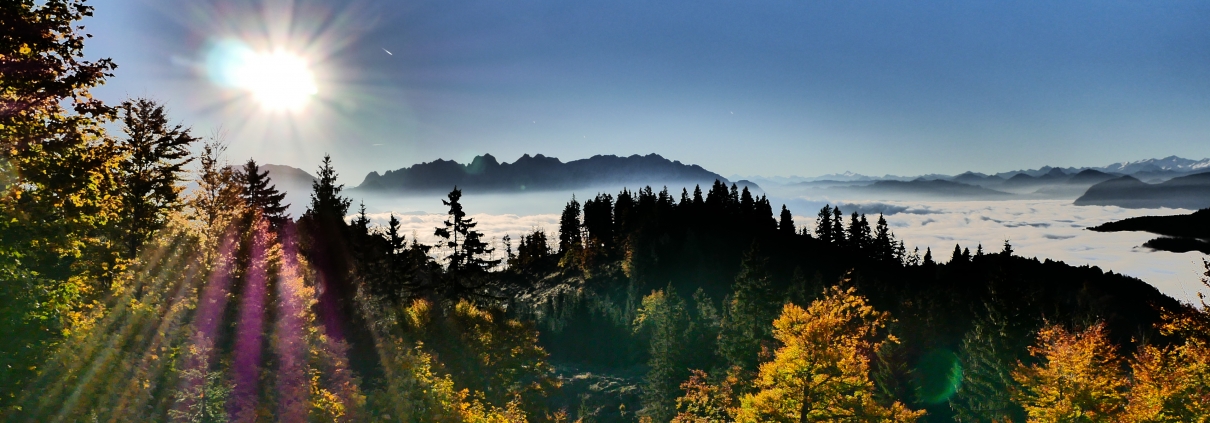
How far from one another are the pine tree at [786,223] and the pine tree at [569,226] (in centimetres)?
6153

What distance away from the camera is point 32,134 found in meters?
10.9

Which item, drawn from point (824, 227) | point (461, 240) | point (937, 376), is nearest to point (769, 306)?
point (937, 376)

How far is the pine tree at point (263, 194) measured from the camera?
44.0 metres

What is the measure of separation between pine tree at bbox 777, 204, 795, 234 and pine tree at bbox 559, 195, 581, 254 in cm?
6153

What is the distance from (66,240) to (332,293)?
101 feet

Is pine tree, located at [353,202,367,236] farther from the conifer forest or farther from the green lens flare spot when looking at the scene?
the green lens flare spot

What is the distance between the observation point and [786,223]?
137 meters

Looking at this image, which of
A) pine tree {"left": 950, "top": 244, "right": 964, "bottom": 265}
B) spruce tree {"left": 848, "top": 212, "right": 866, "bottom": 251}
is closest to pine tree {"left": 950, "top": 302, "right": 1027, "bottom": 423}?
spruce tree {"left": 848, "top": 212, "right": 866, "bottom": 251}

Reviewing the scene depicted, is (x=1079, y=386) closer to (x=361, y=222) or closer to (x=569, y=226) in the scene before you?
(x=361, y=222)

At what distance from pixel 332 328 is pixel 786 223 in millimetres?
121677

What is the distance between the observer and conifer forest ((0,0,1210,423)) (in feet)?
35.4

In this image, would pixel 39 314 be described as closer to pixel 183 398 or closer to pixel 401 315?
pixel 183 398

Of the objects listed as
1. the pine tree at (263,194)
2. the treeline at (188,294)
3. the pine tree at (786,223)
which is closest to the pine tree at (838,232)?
the pine tree at (786,223)

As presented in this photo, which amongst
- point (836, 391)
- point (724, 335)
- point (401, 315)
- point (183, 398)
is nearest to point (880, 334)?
point (724, 335)
